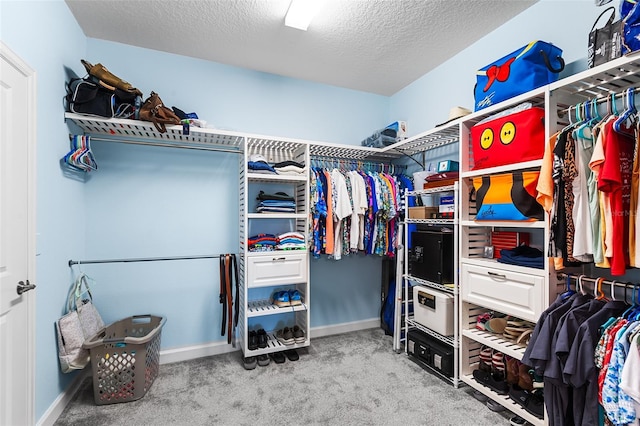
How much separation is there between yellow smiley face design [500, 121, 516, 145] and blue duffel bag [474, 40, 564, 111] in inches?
7.5

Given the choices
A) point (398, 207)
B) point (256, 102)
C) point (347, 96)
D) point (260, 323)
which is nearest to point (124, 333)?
point (260, 323)

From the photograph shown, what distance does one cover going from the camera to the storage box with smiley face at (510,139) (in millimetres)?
1717

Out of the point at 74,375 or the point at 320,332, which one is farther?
the point at 320,332

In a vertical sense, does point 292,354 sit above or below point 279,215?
below

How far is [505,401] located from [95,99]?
3364 millimetres

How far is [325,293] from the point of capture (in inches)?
127

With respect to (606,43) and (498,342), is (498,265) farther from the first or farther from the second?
A: (606,43)

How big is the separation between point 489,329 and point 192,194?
8.60ft

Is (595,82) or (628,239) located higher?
(595,82)


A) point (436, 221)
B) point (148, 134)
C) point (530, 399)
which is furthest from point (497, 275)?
point (148, 134)

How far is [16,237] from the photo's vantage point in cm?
147

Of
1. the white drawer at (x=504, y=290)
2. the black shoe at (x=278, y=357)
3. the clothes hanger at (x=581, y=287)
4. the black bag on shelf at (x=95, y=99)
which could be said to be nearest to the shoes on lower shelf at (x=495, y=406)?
the white drawer at (x=504, y=290)

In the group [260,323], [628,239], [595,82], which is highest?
[595,82]

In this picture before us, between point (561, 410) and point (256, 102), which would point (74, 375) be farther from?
point (561, 410)
